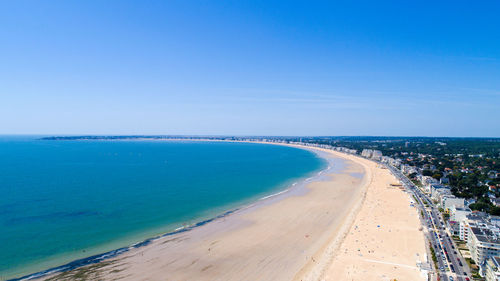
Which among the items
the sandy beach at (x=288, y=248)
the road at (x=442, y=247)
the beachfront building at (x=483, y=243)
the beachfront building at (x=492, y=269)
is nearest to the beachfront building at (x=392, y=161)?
the road at (x=442, y=247)

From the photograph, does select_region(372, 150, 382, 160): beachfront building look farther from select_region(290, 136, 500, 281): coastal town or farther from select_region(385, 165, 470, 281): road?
select_region(385, 165, 470, 281): road

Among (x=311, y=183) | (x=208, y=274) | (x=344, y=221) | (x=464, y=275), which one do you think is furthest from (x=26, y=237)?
(x=311, y=183)

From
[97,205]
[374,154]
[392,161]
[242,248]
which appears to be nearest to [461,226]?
[242,248]

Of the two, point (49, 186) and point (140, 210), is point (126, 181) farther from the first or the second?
point (140, 210)

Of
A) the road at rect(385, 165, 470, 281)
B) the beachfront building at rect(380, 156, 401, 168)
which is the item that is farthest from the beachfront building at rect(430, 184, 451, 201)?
the beachfront building at rect(380, 156, 401, 168)

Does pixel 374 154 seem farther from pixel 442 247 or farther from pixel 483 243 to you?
pixel 483 243

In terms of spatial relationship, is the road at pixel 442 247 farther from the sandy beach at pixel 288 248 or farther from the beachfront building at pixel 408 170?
the beachfront building at pixel 408 170
